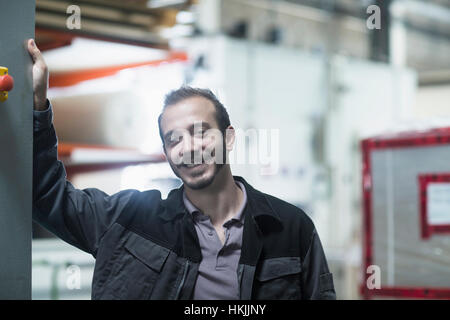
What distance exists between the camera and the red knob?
1799 millimetres

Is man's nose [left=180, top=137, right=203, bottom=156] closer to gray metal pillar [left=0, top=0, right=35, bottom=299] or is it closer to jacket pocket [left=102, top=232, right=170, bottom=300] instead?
jacket pocket [left=102, top=232, right=170, bottom=300]

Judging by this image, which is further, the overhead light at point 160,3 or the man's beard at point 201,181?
the overhead light at point 160,3

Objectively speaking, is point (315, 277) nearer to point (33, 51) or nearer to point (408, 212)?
point (33, 51)

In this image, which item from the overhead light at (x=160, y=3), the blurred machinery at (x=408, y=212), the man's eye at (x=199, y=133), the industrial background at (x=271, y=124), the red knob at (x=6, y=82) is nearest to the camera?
the red knob at (x=6, y=82)

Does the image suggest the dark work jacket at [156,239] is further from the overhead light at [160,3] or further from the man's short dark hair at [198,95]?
the overhead light at [160,3]

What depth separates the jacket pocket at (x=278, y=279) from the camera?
→ 6.25 ft

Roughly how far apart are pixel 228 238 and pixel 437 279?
3363mm

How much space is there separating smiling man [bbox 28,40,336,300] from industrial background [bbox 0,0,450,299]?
26 centimetres

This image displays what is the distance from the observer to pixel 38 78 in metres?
1.93

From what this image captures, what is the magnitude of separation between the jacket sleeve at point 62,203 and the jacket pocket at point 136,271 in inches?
3.7

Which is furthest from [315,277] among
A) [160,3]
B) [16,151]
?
[160,3]

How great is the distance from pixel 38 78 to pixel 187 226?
555mm

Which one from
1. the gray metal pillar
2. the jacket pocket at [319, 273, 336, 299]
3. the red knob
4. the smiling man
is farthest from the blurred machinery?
the red knob

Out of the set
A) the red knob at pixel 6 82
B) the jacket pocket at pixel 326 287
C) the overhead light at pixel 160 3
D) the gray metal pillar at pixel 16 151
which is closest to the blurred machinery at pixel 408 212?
the overhead light at pixel 160 3
